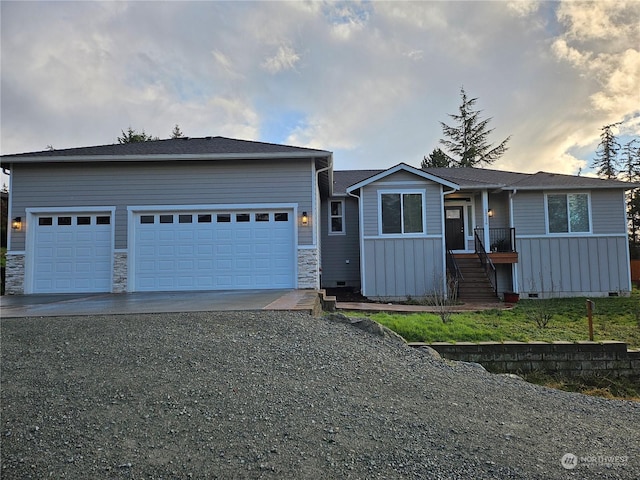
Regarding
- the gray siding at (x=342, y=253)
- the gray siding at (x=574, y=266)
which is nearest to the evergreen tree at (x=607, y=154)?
the gray siding at (x=574, y=266)

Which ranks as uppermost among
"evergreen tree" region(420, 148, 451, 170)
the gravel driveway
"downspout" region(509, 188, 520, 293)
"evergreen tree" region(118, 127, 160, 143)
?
"evergreen tree" region(118, 127, 160, 143)

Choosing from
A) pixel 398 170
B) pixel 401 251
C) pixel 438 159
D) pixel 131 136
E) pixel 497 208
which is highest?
pixel 131 136

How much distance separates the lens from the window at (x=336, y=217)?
14180 millimetres

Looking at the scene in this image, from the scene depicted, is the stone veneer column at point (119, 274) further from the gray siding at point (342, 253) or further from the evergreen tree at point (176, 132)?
the evergreen tree at point (176, 132)

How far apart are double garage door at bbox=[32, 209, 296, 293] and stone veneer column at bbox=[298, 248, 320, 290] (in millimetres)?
203

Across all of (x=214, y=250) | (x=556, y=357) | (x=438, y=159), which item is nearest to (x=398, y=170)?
(x=214, y=250)

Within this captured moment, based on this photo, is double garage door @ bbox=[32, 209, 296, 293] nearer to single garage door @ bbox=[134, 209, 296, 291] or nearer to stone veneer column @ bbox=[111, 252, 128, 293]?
single garage door @ bbox=[134, 209, 296, 291]

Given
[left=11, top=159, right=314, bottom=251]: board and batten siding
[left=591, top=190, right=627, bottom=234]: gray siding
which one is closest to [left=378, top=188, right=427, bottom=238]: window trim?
[left=11, top=159, right=314, bottom=251]: board and batten siding

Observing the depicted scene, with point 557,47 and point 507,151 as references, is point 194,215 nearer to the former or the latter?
point 557,47

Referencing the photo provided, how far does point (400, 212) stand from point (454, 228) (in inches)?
121

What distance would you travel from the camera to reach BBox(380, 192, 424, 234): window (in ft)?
38.6

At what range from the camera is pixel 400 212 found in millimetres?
11805

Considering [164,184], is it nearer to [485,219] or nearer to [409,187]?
[409,187]

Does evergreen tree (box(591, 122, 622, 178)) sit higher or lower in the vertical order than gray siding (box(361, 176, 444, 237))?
higher
